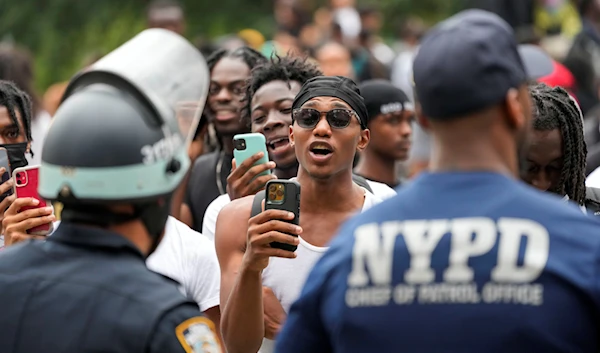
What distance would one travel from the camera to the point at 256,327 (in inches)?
212

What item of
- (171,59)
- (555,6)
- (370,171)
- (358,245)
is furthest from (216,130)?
(555,6)

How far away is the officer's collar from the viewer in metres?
3.45

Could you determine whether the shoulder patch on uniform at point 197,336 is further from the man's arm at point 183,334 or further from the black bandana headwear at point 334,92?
the black bandana headwear at point 334,92

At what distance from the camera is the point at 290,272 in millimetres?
5668

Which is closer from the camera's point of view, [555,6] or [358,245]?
[358,245]

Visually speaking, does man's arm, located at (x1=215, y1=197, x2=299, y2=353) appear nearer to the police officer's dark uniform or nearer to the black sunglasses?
the black sunglasses

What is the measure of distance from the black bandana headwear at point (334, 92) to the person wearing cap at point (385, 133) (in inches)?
115

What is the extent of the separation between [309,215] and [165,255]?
2.56 feet

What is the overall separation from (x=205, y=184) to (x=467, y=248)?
15.4 feet

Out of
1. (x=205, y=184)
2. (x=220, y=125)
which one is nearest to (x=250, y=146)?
(x=205, y=184)

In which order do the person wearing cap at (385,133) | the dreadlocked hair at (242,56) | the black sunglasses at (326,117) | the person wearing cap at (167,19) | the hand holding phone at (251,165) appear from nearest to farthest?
the black sunglasses at (326,117)
the hand holding phone at (251,165)
the dreadlocked hair at (242,56)
the person wearing cap at (385,133)
the person wearing cap at (167,19)

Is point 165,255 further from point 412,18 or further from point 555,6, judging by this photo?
point 412,18

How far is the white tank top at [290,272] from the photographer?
5.66m

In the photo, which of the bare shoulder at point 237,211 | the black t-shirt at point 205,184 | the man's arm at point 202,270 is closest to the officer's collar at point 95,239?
the man's arm at point 202,270
